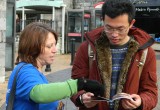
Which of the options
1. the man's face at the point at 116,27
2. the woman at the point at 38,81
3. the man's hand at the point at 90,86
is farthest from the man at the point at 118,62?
the woman at the point at 38,81

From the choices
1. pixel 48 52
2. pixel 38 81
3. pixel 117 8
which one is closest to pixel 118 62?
pixel 117 8

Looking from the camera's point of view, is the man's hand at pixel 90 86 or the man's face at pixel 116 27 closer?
the man's hand at pixel 90 86

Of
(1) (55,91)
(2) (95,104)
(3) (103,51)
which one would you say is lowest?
(2) (95,104)

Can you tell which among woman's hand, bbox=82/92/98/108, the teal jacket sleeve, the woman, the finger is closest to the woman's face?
the woman

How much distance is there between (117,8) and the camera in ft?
7.86

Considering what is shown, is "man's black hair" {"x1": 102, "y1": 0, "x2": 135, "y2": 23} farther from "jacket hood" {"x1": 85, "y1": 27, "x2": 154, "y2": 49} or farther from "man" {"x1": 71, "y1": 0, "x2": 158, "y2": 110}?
"jacket hood" {"x1": 85, "y1": 27, "x2": 154, "y2": 49}

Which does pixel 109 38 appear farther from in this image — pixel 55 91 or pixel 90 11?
pixel 90 11

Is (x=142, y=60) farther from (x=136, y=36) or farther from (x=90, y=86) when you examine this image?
(x=90, y=86)

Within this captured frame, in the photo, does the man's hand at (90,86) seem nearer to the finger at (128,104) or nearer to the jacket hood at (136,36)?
the finger at (128,104)

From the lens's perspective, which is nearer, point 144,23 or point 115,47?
point 115,47

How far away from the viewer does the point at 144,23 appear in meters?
21.0

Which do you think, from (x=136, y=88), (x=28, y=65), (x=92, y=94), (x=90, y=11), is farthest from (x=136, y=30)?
(x=90, y=11)

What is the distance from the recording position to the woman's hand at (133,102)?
7.59ft

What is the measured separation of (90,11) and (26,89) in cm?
1755
